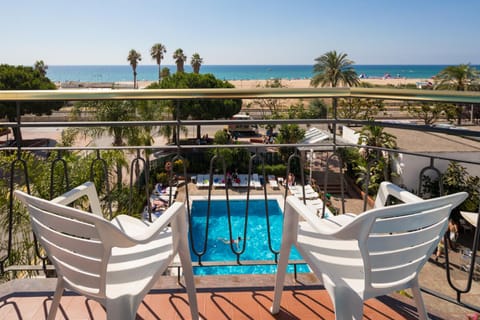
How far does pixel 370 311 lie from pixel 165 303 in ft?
4.50

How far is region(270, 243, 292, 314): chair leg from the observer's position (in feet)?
5.84

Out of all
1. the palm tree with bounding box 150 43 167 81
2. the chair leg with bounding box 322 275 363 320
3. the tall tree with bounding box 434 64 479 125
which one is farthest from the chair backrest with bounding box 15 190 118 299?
the palm tree with bounding box 150 43 167 81

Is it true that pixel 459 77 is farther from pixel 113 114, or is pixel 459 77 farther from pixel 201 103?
pixel 113 114

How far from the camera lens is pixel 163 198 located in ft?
48.4

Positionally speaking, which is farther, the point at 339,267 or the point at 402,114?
the point at 402,114

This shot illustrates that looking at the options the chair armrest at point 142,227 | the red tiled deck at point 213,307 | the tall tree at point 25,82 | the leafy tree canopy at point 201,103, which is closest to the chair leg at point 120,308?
the chair armrest at point 142,227

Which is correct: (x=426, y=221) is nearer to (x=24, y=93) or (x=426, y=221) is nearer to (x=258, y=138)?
(x=24, y=93)

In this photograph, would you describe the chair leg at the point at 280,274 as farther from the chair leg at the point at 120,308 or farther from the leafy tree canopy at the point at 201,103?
the leafy tree canopy at the point at 201,103

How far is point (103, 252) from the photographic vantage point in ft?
3.86

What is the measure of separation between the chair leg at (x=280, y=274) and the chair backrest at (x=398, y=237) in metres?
0.56

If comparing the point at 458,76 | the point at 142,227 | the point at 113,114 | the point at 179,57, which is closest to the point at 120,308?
the point at 142,227

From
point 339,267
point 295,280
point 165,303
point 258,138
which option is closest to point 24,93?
point 165,303

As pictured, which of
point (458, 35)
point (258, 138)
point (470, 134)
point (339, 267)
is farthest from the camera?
point (458, 35)

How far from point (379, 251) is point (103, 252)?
3.49 ft
